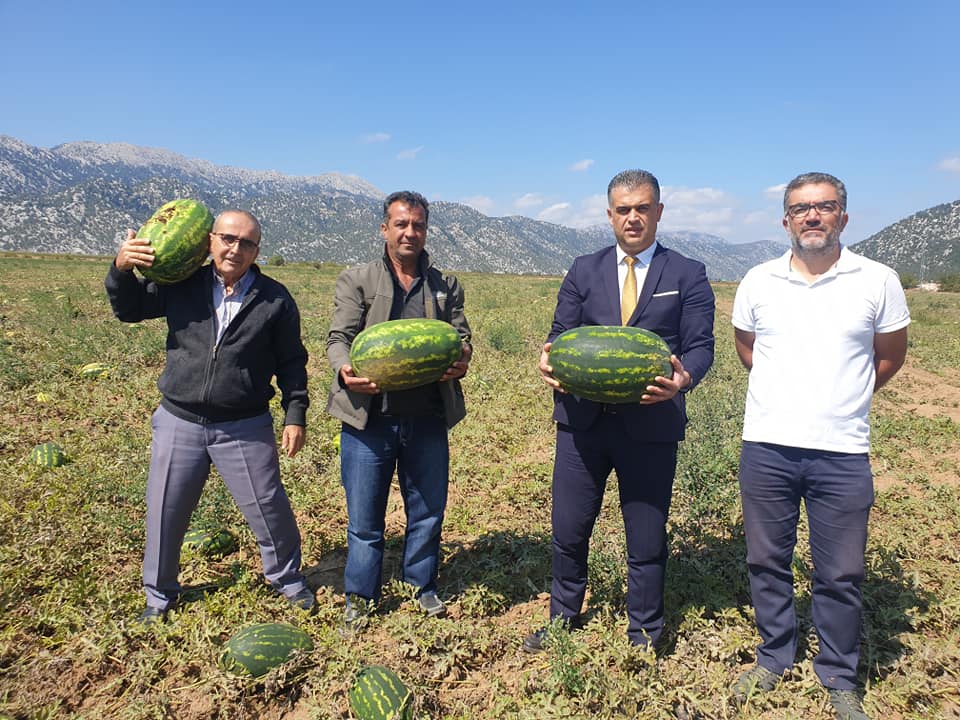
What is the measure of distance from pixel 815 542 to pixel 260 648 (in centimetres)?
315

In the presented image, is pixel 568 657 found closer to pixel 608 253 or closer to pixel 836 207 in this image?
pixel 608 253

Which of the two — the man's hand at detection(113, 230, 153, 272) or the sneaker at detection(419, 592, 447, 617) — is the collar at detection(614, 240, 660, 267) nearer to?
the sneaker at detection(419, 592, 447, 617)

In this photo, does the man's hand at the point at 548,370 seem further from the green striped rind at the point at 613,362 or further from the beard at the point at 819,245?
the beard at the point at 819,245

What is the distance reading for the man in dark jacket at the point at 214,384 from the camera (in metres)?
3.28

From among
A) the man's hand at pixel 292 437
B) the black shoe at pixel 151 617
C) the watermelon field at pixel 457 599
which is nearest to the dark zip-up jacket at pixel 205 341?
the man's hand at pixel 292 437

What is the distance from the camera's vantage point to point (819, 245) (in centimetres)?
274

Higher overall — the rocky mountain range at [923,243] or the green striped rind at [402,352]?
the rocky mountain range at [923,243]

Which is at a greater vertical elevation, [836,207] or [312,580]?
[836,207]

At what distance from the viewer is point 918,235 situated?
129750 mm

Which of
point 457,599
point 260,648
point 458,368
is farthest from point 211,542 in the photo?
point 458,368

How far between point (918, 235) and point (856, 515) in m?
169

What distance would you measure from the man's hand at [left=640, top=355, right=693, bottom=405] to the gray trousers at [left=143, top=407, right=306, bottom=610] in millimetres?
2485

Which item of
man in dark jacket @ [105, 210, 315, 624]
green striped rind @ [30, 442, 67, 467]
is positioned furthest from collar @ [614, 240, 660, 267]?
green striped rind @ [30, 442, 67, 467]

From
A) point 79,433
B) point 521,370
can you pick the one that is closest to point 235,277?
point 79,433
